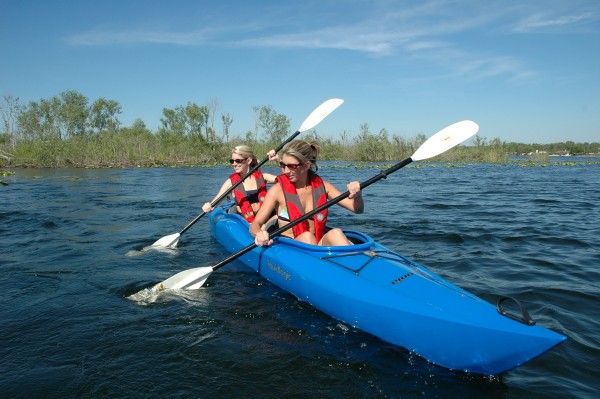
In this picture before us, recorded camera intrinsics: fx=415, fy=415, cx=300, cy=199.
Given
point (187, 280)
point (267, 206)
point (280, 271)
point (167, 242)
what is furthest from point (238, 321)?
point (167, 242)

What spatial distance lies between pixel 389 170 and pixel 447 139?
0.68m

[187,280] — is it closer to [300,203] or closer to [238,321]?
[238,321]

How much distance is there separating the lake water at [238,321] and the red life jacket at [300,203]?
2.09 feet

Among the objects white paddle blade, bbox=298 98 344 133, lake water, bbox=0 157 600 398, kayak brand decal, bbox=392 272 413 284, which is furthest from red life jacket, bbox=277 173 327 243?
white paddle blade, bbox=298 98 344 133

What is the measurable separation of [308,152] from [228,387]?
2.03m

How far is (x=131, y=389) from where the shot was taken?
7.51 ft

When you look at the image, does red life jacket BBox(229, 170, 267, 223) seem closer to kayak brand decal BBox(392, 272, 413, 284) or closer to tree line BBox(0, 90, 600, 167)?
kayak brand decal BBox(392, 272, 413, 284)

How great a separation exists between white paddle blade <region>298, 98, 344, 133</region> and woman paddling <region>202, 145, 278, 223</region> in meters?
0.85

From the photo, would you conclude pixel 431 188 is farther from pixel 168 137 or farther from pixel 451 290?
pixel 168 137

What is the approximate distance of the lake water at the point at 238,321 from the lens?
233cm

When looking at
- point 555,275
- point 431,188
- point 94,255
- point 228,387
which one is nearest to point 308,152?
point 228,387

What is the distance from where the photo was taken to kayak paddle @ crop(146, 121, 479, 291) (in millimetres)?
3453

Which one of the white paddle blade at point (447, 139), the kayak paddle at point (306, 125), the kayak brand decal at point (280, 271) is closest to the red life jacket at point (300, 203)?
the kayak brand decal at point (280, 271)

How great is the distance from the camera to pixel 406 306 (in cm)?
255
